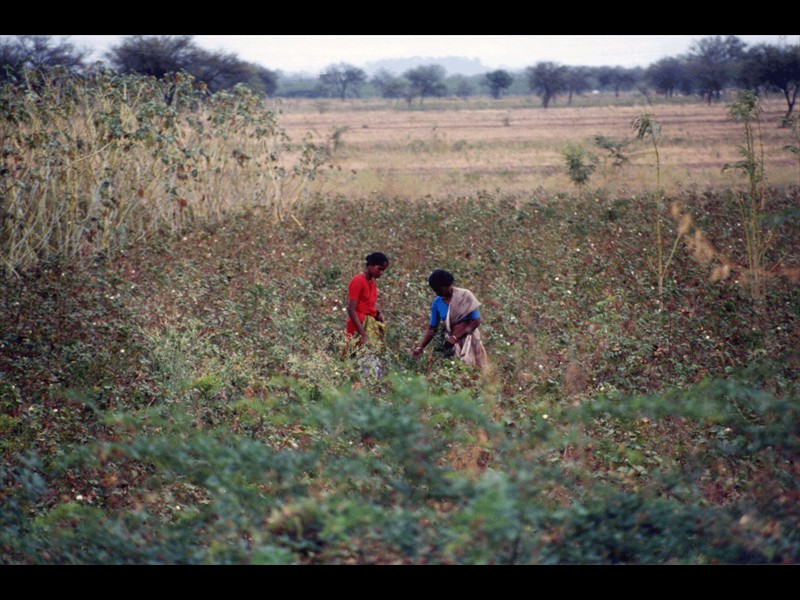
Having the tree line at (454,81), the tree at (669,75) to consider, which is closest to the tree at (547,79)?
the tree line at (454,81)

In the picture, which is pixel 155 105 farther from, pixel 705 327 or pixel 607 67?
pixel 607 67

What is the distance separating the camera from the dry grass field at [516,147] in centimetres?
2064

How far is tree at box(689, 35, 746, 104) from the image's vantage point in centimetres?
3941

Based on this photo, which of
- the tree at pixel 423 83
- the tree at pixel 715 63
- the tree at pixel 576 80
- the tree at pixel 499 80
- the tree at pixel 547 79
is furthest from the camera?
the tree at pixel 499 80

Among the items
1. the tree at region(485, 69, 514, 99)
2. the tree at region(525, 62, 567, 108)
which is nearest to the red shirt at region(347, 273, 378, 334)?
the tree at region(525, 62, 567, 108)

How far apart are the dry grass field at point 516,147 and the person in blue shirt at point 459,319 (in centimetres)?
591

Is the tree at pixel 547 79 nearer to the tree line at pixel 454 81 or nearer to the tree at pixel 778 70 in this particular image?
the tree line at pixel 454 81

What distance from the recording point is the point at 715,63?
1772 inches

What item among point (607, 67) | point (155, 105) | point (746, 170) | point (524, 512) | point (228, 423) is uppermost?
point (607, 67)

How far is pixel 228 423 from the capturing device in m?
5.55

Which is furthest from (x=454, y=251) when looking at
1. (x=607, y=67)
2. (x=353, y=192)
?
(x=607, y=67)

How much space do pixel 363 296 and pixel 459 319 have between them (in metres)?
0.85

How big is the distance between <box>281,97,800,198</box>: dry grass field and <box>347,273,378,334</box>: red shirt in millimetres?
6278
